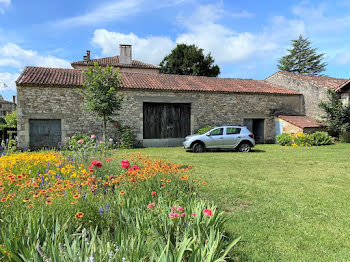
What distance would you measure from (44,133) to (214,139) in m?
9.92

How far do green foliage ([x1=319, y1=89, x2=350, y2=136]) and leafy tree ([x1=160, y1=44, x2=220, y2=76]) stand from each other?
762 inches

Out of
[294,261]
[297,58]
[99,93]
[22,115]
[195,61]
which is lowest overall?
[294,261]

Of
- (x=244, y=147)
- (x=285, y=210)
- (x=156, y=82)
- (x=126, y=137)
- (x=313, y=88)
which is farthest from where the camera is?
(x=313, y=88)

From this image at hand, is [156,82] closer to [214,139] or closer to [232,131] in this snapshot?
[214,139]

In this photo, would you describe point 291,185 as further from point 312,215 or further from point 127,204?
point 127,204

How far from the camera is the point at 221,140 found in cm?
1241

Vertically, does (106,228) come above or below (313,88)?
below

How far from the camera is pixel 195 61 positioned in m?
33.2

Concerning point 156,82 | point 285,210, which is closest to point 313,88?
point 156,82

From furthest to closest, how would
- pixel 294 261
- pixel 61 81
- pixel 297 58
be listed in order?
pixel 297 58
pixel 61 81
pixel 294 261

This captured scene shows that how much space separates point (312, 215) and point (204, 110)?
501 inches

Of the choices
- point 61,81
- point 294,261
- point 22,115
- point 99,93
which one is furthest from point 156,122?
point 294,261

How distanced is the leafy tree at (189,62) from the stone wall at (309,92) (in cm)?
1525

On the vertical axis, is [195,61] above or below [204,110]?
above
